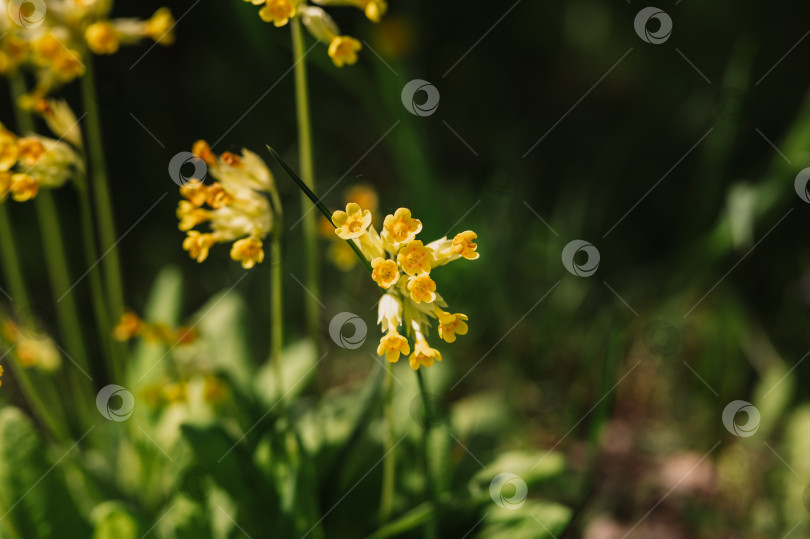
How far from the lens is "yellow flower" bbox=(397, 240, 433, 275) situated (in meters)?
1.51

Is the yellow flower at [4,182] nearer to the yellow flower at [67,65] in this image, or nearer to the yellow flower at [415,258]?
the yellow flower at [67,65]

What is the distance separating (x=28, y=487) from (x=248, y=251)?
1000 millimetres

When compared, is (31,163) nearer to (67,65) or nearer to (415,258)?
(67,65)

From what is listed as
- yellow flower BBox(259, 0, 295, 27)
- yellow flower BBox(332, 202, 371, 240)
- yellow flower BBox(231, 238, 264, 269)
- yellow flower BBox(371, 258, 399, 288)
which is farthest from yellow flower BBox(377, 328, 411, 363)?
yellow flower BBox(259, 0, 295, 27)

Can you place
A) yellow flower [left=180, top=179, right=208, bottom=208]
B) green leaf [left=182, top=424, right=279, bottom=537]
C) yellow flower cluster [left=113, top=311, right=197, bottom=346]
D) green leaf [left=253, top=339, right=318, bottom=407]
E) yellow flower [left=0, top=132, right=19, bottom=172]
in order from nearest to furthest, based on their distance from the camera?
yellow flower [left=180, top=179, right=208, bottom=208] < yellow flower [left=0, top=132, right=19, bottom=172] < green leaf [left=182, top=424, right=279, bottom=537] < yellow flower cluster [left=113, top=311, right=197, bottom=346] < green leaf [left=253, top=339, right=318, bottom=407]

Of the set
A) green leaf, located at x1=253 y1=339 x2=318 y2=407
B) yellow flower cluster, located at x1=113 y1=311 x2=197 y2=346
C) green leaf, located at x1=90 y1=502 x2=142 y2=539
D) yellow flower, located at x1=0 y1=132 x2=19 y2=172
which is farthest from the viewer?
green leaf, located at x1=253 y1=339 x2=318 y2=407

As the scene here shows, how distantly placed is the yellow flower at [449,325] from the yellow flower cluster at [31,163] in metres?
1.08

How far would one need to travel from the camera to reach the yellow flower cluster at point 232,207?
1.73m

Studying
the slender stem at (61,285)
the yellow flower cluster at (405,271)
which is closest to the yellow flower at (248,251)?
the yellow flower cluster at (405,271)

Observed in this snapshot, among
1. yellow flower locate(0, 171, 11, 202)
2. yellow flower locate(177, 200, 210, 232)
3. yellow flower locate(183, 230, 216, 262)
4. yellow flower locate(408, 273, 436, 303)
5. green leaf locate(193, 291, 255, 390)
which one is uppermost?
yellow flower locate(408, 273, 436, 303)

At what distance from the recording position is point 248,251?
1751 mm

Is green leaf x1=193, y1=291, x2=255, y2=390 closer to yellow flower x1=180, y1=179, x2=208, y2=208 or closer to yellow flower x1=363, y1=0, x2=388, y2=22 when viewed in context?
yellow flower x1=180, y1=179, x2=208, y2=208

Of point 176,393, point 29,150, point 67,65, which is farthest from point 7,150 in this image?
point 176,393

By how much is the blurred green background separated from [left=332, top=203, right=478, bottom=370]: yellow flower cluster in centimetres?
61
